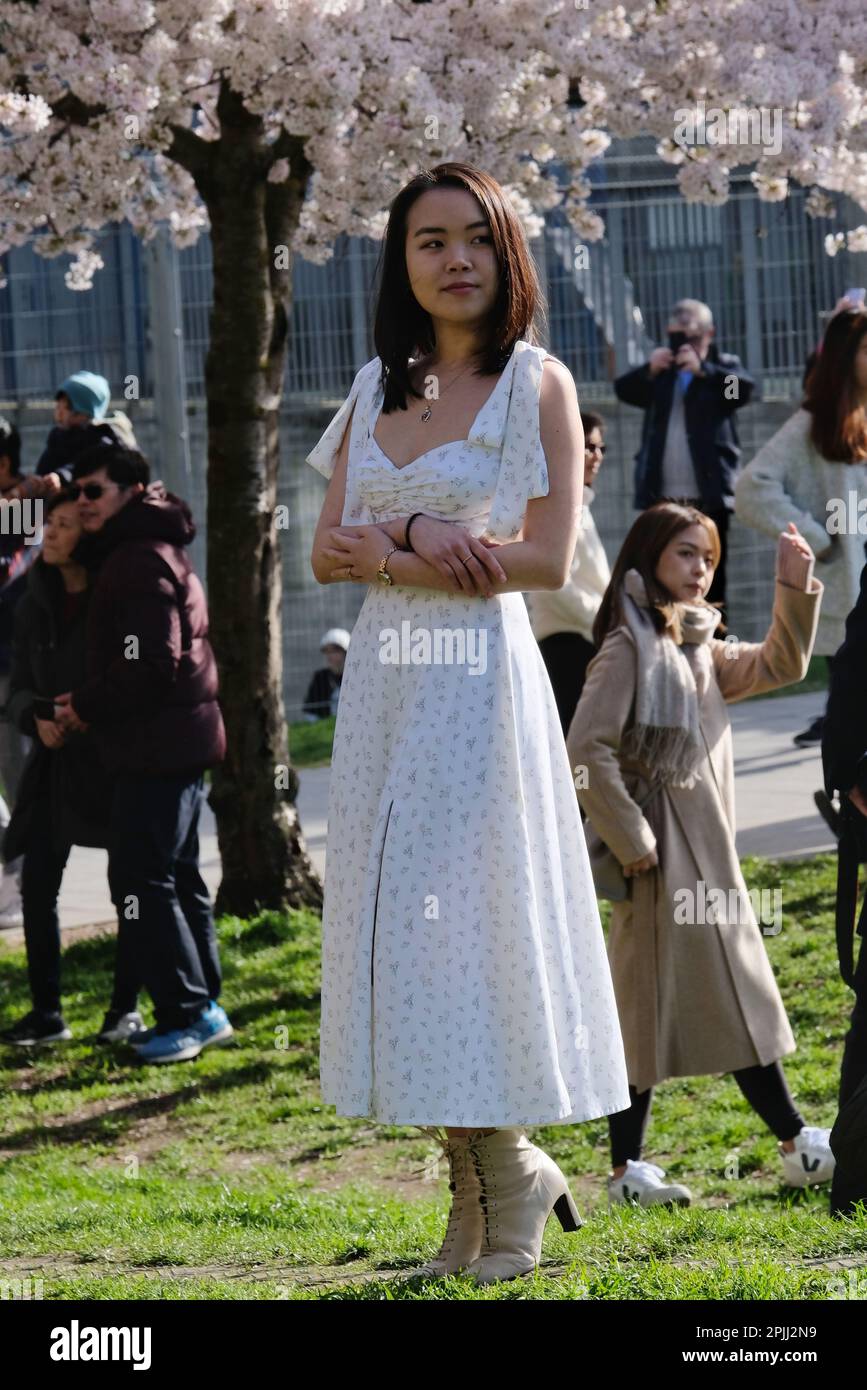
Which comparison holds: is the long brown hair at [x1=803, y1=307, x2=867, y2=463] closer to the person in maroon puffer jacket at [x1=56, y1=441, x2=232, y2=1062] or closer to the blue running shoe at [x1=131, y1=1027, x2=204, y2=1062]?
the person in maroon puffer jacket at [x1=56, y1=441, x2=232, y2=1062]

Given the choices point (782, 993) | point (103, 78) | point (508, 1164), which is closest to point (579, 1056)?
point (508, 1164)

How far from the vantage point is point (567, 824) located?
167 inches

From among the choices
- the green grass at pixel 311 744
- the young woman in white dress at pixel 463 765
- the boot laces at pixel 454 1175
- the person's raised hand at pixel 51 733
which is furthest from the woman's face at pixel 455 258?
the green grass at pixel 311 744

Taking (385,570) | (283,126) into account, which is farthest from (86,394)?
(385,570)

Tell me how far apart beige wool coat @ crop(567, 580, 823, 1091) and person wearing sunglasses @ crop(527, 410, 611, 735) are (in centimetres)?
256

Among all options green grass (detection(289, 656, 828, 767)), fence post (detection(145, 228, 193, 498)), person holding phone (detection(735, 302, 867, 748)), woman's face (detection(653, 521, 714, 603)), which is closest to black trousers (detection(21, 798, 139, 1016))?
woman's face (detection(653, 521, 714, 603))

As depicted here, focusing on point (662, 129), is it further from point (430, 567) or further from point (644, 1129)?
point (430, 567)

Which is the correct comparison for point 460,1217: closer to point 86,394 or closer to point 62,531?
point 62,531

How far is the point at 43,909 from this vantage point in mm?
7832

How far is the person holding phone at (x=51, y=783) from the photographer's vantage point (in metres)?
7.64

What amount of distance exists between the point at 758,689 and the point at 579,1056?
79.5 inches

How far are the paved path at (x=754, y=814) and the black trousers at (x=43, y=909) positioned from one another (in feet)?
3.85

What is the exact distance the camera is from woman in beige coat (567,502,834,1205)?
5.74m

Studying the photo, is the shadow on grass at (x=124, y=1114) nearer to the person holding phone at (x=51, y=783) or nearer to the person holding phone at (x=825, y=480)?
the person holding phone at (x=51, y=783)
